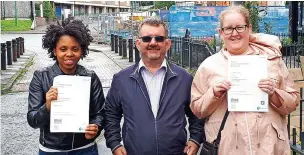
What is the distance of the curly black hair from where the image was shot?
3176 mm

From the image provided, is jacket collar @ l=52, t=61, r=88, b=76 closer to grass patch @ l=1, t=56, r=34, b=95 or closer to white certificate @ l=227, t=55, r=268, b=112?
white certificate @ l=227, t=55, r=268, b=112

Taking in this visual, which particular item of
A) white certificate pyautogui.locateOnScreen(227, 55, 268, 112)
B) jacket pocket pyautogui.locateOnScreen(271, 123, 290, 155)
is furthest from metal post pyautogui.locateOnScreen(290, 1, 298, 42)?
white certificate pyautogui.locateOnScreen(227, 55, 268, 112)

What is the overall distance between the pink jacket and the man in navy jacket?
0.58ft

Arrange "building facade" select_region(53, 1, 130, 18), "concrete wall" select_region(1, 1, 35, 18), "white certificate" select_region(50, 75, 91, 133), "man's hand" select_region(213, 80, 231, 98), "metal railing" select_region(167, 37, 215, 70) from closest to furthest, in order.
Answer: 1. "man's hand" select_region(213, 80, 231, 98)
2. "white certificate" select_region(50, 75, 91, 133)
3. "metal railing" select_region(167, 37, 215, 70)
4. "concrete wall" select_region(1, 1, 35, 18)
5. "building facade" select_region(53, 1, 130, 18)

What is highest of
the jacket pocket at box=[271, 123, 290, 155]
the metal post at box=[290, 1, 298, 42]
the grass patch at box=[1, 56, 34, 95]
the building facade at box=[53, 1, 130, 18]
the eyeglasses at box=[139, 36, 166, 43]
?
the building facade at box=[53, 1, 130, 18]

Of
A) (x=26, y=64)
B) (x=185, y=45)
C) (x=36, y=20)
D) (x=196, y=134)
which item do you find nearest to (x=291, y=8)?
(x=185, y=45)

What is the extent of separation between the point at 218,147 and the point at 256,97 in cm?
43

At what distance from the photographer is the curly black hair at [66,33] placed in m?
3.18

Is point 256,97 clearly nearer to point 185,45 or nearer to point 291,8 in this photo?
point 185,45

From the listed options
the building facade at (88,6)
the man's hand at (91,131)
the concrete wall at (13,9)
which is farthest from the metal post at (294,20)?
the building facade at (88,6)

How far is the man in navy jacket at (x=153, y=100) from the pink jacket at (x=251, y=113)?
0.58 ft

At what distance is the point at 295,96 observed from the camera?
9.61 feet

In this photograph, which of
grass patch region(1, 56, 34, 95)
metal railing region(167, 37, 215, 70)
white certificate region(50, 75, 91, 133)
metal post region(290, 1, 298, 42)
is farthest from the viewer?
metal post region(290, 1, 298, 42)

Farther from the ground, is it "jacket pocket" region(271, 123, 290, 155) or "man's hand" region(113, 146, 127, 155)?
"jacket pocket" region(271, 123, 290, 155)
